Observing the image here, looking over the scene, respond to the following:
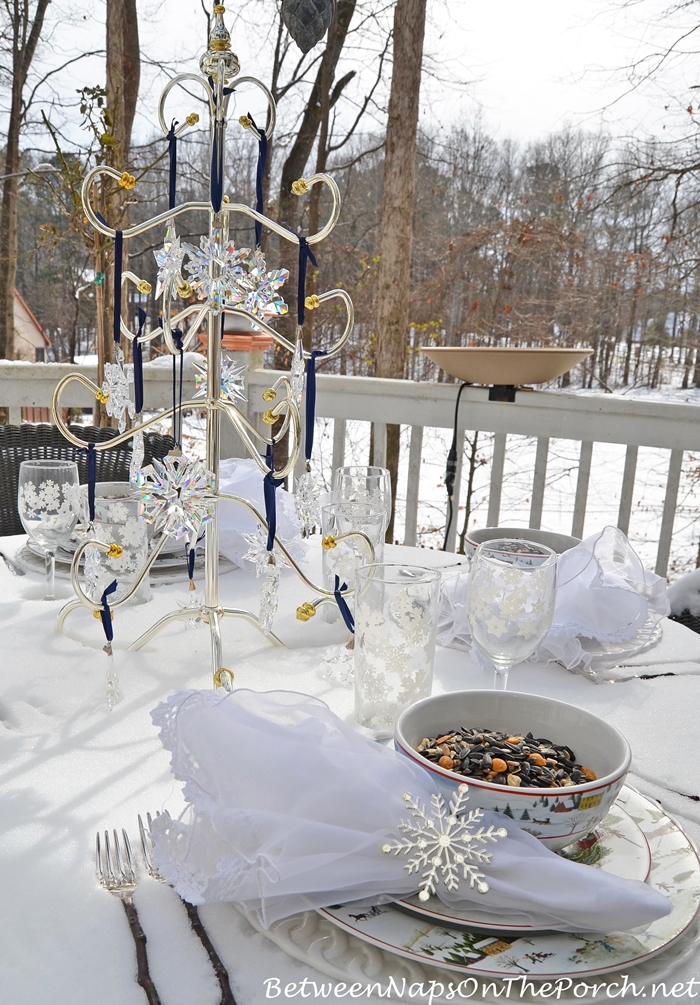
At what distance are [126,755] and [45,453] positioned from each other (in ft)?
4.55

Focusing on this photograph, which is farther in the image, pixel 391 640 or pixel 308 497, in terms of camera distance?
pixel 308 497

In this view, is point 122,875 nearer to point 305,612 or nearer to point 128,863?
point 128,863

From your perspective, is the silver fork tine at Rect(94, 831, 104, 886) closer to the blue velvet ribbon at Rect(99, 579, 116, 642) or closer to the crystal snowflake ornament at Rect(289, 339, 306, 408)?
the blue velvet ribbon at Rect(99, 579, 116, 642)

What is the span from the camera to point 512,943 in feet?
1.62

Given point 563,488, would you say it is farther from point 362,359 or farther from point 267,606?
point 267,606

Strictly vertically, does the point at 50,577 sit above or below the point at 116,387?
below

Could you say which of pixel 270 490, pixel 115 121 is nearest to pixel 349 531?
pixel 270 490

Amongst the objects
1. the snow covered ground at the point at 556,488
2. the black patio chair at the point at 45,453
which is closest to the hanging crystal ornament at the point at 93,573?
the black patio chair at the point at 45,453

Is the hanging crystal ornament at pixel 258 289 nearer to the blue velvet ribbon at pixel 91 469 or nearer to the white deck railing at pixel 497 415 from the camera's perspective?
the blue velvet ribbon at pixel 91 469

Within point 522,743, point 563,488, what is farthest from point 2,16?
point 522,743

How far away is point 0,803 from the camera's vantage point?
2.12ft

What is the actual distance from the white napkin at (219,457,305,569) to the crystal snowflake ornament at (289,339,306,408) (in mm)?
434

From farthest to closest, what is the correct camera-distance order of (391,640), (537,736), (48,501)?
(48,501) → (391,640) → (537,736)

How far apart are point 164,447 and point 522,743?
156cm
